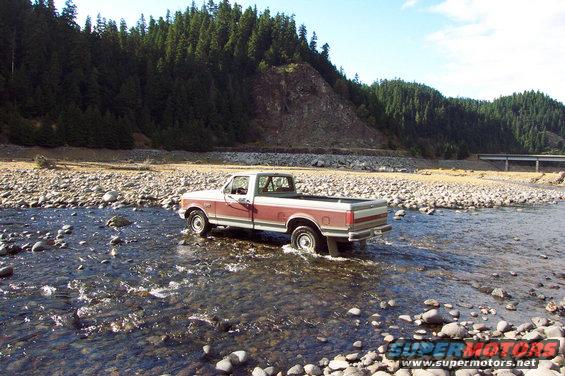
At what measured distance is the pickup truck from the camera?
1150 cm

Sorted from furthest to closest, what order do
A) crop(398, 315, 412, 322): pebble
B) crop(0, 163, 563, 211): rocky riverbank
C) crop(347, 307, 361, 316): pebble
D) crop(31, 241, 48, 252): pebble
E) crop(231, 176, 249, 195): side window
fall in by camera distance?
crop(0, 163, 563, 211): rocky riverbank, crop(231, 176, 249, 195): side window, crop(31, 241, 48, 252): pebble, crop(347, 307, 361, 316): pebble, crop(398, 315, 412, 322): pebble

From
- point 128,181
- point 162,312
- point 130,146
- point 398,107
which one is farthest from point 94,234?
point 398,107

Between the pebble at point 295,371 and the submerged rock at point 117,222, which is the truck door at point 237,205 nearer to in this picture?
the submerged rock at point 117,222

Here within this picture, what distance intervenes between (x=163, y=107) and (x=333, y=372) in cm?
9235

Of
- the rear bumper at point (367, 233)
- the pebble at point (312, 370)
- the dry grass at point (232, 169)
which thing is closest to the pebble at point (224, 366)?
the pebble at point (312, 370)

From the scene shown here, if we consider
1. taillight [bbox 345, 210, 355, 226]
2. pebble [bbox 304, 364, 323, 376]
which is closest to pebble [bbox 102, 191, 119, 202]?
taillight [bbox 345, 210, 355, 226]

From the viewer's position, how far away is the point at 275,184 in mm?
14086

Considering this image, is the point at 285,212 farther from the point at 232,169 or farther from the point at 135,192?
the point at 232,169

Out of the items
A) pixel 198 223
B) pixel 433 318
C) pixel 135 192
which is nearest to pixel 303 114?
pixel 135 192

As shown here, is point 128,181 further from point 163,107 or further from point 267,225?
point 163,107

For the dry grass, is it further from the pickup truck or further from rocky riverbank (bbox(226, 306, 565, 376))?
rocky riverbank (bbox(226, 306, 565, 376))

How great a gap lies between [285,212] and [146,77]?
88887 mm

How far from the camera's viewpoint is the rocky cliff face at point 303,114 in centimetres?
11262

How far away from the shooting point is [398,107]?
187500 mm
